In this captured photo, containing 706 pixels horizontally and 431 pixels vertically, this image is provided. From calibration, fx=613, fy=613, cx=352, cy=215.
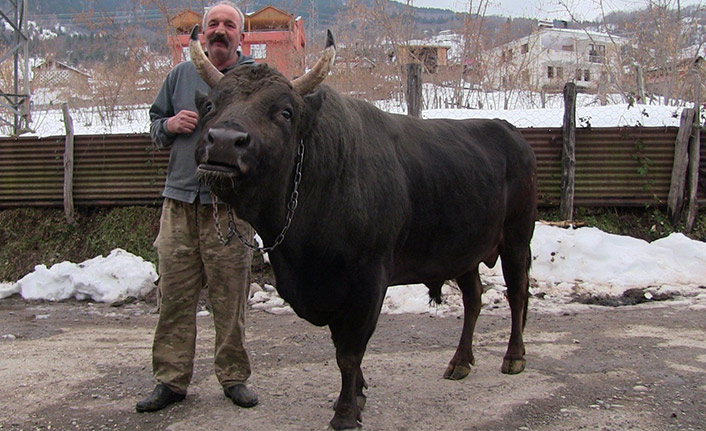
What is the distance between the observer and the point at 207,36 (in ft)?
13.7

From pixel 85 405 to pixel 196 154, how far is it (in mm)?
2331

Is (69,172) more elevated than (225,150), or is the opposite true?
(225,150)

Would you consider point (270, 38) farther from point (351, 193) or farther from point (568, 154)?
point (351, 193)

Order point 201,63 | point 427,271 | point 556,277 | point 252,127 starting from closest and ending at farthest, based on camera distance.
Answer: point 252,127
point 201,63
point 427,271
point 556,277

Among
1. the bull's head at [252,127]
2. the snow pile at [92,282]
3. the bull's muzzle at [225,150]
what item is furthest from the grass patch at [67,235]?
the bull's muzzle at [225,150]

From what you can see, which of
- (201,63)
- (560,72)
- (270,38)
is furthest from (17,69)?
(560,72)

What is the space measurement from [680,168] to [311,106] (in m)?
8.34

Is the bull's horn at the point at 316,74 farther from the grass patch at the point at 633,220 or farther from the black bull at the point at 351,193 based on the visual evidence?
the grass patch at the point at 633,220

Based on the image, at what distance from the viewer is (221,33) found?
415 centimetres

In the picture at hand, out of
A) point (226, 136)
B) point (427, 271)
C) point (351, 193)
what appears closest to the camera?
point (226, 136)

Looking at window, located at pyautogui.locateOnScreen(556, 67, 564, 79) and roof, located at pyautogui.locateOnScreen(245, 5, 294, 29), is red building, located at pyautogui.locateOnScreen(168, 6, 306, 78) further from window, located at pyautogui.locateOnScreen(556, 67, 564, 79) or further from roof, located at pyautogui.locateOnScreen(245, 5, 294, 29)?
window, located at pyautogui.locateOnScreen(556, 67, 564, 79)

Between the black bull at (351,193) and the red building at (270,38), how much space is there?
430 inches

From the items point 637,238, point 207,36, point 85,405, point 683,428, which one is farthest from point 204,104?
point 637,238

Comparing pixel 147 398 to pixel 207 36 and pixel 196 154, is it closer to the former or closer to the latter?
pixel 196 154
